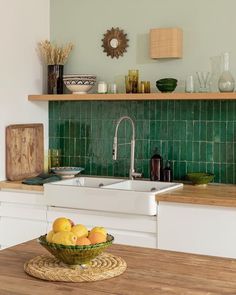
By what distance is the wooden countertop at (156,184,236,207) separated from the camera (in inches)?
136

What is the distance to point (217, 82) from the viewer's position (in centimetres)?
415

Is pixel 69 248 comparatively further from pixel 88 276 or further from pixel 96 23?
pixel 96 23

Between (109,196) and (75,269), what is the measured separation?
1.67 m

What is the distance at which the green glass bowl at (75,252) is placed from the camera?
201 centimetres

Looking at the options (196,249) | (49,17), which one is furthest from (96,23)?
(196,249)

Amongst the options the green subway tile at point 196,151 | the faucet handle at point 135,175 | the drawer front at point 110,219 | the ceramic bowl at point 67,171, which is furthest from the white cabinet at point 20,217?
the green subway tile at point 196,151

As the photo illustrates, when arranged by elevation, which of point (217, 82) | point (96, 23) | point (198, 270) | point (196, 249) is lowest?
point (196, 249)

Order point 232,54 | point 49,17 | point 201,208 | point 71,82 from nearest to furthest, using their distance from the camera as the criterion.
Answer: point 201,208, point 232,54, point 71,82, point 49,17

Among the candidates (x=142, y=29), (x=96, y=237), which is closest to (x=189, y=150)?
(x=142, y=29)

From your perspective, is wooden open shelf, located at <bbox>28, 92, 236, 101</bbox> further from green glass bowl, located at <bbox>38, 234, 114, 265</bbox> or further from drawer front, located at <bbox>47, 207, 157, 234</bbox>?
green glass bowl, located at <bbox>38, 234, 114, 265</bbox>

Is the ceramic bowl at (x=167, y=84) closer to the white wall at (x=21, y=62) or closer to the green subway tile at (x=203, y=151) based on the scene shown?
the green subway tile at (x=203, y=151)

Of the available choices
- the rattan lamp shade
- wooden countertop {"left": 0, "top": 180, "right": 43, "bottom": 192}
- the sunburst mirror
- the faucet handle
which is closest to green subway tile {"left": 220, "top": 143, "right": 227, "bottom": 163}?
the faucet handle

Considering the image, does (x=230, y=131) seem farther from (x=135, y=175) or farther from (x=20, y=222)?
(x=20, y=222)

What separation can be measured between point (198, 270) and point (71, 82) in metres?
2.69
